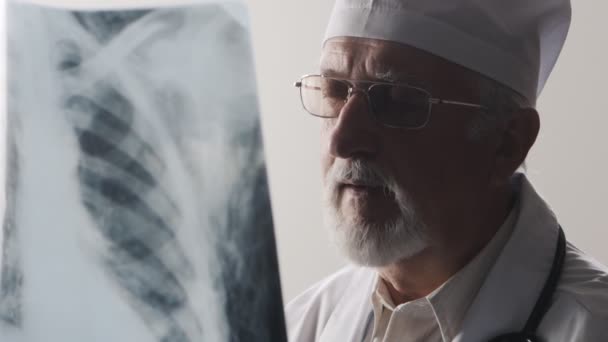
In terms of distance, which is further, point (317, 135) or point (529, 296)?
point (317, 135)

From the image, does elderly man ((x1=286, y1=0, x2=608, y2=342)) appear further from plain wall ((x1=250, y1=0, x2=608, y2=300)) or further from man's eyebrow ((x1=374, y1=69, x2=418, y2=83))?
plain wall ((x1=250, y1=0, x2=608, y2=300))

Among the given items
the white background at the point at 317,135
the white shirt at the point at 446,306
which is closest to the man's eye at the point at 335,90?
the white shirt at the point at 446,306

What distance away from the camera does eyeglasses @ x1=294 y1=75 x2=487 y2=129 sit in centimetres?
87

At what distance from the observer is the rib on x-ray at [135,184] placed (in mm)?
614

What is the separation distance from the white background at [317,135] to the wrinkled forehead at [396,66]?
67 cm

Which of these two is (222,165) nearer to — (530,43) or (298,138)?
(530,43)

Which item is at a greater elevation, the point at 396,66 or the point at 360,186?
the point at 396,66

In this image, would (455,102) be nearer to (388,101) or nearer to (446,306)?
(388,101)

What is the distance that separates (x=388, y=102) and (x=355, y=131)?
51mm

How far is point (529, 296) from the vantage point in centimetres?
86

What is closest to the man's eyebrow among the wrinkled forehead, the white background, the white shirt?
the wrinkled forehead

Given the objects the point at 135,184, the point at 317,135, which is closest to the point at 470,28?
the point at 135,184

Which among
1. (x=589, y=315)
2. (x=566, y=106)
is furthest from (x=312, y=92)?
(x=566, y=106)

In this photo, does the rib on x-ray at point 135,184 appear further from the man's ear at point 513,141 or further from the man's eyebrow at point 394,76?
the man's ear at point 513,141
